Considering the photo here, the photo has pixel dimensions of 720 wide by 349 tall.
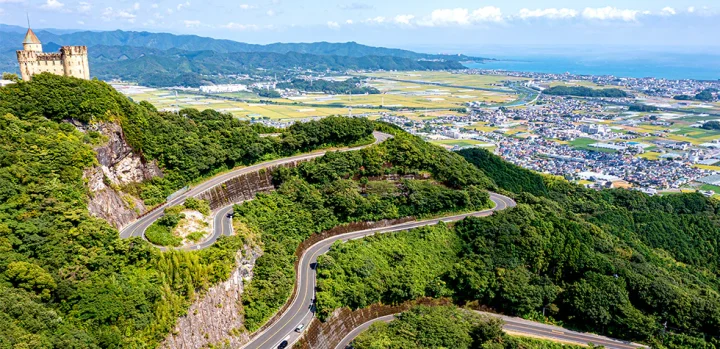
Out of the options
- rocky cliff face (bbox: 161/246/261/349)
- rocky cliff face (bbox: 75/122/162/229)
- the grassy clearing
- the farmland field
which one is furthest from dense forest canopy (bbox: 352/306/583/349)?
the farmland field

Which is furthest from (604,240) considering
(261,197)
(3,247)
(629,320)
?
(3,247)

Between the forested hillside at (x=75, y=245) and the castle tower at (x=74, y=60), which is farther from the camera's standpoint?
the castle tower at (x=74, y=60)

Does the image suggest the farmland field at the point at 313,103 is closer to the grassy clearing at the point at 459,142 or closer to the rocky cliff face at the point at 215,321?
the grassy clearing at the point at 459,142

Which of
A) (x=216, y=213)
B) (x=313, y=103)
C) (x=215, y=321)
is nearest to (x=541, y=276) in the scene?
(x=215, y=321)


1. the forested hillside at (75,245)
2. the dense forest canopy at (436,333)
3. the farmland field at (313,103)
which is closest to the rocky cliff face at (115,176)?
the forested hillside at (75,245)

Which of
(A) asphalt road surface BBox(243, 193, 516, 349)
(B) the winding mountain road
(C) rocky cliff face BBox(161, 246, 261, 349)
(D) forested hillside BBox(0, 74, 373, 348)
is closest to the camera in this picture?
(D) forested hillside BBox(0, 74, 373, 348)

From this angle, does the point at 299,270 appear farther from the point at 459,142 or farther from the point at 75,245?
the point at 459,142

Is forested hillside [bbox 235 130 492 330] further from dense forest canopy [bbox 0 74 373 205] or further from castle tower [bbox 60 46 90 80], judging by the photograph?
castle tower [bbox 60 46 90 80]
